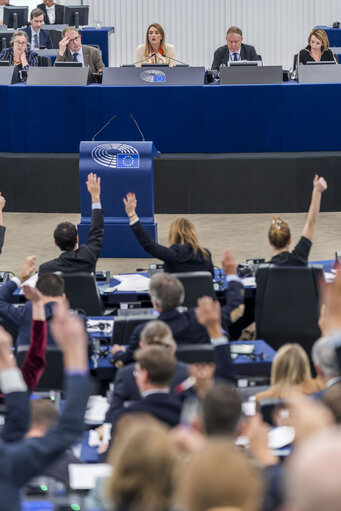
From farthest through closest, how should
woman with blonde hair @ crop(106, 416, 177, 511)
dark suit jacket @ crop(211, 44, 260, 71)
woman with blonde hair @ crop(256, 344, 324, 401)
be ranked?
dark suit jacket @ crop(211, 44, 260, 71) → woman with blonde hair @ crop(256, 344, 324, 401) → woman with blonde hair @ crop(106, 416, 177, 511)

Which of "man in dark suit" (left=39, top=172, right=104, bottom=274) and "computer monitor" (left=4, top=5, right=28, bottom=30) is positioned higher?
"computer monitor" (left=4, top=5, right=28, bottom=30)

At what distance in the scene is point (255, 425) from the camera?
305 centimetres

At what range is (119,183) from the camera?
10.2 m

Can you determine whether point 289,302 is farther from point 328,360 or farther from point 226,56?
point 226,56

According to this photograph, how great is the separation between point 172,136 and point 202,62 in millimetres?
10461

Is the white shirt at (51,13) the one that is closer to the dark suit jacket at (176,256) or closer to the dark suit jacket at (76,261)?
the dark suit jacket at (76,261)

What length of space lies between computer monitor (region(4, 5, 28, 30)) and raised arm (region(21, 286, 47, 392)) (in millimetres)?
14721

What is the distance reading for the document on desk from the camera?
7.45 m

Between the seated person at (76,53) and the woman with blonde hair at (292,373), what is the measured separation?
874 centimetres

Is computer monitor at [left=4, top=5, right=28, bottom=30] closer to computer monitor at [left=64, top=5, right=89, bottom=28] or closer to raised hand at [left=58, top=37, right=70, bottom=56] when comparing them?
computer monitor at [left=64, top=5, right=89, bottom=28]

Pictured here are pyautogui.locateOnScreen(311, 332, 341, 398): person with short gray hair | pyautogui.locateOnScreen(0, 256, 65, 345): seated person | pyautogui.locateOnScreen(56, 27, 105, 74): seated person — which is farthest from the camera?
pyautogui.locateOnScreen(56, 27, 105, 74): seated person

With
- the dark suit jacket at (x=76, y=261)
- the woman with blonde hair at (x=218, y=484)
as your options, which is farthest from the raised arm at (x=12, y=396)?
the dark suit jacket at (x=76, y=261)

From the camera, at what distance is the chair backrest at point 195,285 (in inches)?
269

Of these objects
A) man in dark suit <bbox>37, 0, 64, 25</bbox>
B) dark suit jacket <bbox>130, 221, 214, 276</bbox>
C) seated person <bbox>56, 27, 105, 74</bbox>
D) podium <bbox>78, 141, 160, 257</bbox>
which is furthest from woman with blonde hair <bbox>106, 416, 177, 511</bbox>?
man in dark suit <bbox>37, 0, 64, 25</bbox>
